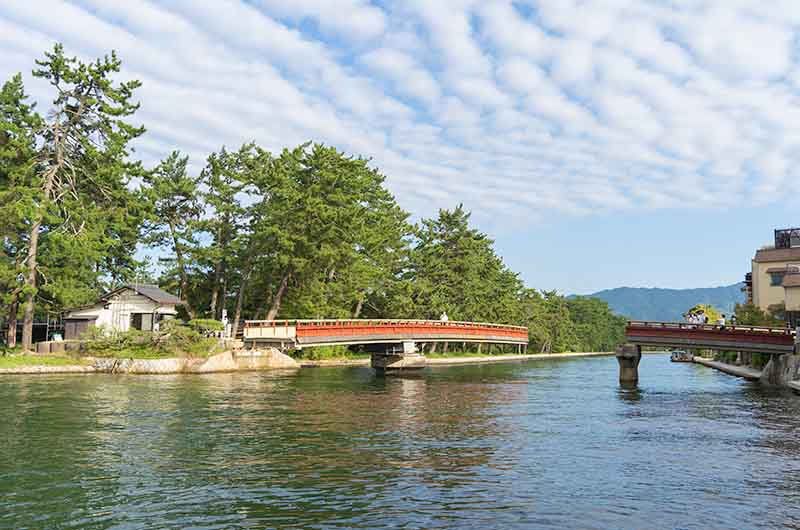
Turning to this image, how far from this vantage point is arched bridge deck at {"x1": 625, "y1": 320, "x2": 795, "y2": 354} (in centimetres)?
4600

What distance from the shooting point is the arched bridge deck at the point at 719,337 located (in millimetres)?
46000

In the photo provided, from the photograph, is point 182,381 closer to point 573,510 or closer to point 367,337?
point 367,337

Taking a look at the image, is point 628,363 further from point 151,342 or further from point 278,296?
point 151,342

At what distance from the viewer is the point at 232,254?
211ft

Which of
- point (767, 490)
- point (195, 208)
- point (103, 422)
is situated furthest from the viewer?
point (195, 208)

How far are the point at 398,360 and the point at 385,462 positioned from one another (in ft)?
125

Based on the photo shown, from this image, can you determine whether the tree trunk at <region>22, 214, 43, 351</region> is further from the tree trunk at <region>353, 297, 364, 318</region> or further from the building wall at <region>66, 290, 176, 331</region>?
the tree trunk at <region>353, 297, 364, 318</region>

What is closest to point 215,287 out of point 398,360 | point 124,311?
point 124,311

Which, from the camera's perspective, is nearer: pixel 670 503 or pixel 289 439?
pixel 670 503

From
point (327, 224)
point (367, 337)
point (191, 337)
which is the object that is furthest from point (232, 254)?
point (367, 337)

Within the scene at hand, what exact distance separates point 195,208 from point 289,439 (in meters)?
48.5

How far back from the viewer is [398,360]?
2222 inches

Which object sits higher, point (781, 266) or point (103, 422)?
point (781, 266)

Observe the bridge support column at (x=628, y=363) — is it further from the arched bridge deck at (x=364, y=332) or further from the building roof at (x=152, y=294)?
the building roof at (x=152, y=294)
